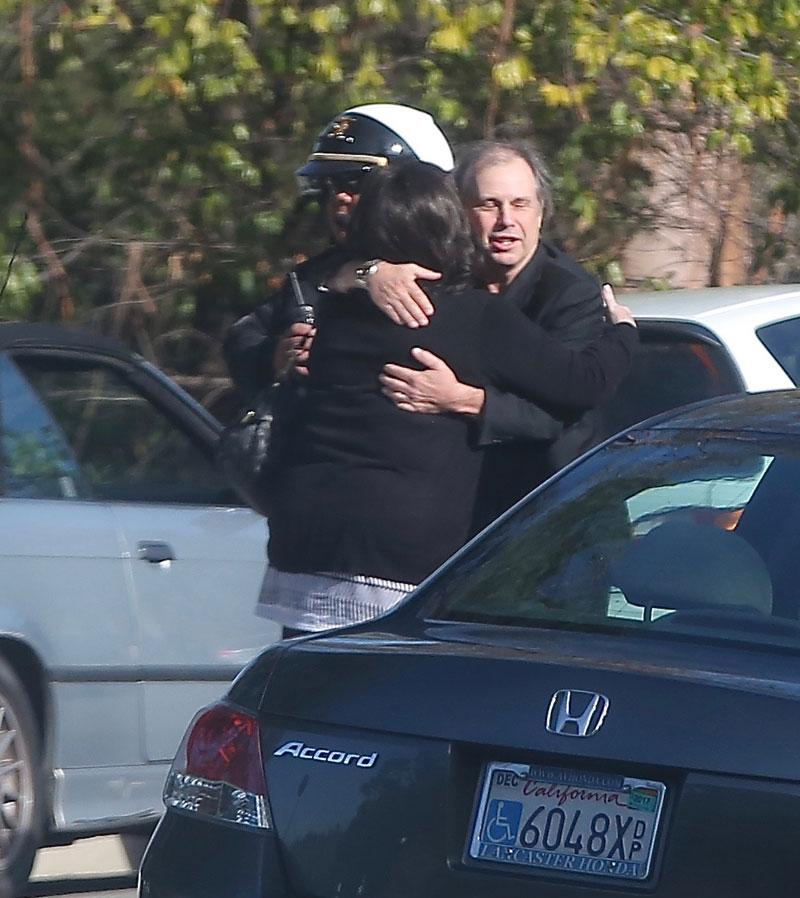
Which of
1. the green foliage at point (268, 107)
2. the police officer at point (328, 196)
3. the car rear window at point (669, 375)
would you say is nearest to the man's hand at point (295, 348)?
the police officer at point (328, 196)

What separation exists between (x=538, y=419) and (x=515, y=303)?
0.39 meters

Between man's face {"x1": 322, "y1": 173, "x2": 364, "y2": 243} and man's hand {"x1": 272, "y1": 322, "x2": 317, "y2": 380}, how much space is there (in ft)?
1.00

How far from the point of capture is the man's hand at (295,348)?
4.11 m

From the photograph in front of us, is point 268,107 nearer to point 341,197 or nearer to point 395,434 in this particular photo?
point 341,197

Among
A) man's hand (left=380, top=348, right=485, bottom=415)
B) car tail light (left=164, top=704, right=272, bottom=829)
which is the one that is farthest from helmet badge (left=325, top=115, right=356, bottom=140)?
car tail light (left=164, top=704, right=272, bottom=829)

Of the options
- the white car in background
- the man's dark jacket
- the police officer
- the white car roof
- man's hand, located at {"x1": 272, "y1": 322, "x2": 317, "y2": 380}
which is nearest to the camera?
the man's dark jacket

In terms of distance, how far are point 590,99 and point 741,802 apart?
5694 mm

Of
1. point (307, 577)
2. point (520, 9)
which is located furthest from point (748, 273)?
point (307, 577)

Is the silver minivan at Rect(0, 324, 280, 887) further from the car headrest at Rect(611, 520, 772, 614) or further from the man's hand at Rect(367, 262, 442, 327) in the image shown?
the car headrest at Rect(611, 520, 772, 614)

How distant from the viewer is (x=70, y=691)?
5.34 m

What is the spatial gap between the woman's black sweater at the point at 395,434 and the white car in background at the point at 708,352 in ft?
3.98

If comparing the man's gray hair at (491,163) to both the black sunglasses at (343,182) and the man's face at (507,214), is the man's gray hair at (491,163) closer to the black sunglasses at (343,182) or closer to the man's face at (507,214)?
the man's face at (507,214)

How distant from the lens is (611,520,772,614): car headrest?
3166 mm

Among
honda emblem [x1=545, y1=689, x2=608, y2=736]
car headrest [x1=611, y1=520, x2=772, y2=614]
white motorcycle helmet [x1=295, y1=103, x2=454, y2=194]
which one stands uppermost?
white motorcycle helmet [x1=295, y1=103, x2=454, y2=194]
